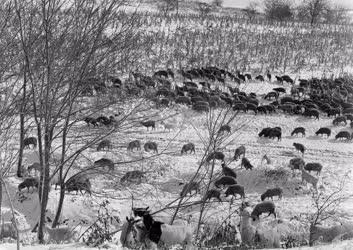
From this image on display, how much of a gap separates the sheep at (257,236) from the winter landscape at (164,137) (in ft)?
0.12

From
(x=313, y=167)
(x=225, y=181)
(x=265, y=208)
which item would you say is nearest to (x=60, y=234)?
(x=265, y=208)

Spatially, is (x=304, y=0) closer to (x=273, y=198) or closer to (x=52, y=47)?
(x=273, y=198)

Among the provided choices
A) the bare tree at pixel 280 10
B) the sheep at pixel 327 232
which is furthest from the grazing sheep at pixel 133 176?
the bare tree at pixel 280 10

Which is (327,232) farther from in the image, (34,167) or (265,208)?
(34,167)

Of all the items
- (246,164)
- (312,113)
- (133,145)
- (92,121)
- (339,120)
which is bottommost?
(246,164)

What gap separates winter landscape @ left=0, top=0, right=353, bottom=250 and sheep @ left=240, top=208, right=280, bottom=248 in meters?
0.04

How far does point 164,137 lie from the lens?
723 inches

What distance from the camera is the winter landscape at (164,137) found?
29.2 ft

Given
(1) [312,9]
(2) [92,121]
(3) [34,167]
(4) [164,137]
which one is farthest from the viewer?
(1) [312,9]

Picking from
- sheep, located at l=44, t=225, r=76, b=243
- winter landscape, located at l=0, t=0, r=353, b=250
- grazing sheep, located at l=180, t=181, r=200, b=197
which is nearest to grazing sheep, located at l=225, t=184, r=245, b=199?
winter landscape, located at l=0, t=0, r=353, b=250

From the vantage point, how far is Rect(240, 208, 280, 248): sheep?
9039 millimetres

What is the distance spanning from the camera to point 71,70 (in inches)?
373

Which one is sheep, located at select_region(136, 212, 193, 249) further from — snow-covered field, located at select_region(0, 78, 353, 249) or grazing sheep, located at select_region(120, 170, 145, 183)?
grazing sheep, located at select_region(120, 170, 145, 183)

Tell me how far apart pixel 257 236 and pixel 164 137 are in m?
9.27
